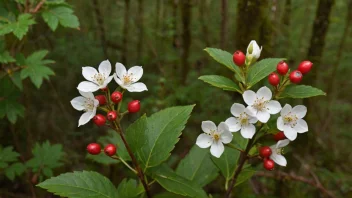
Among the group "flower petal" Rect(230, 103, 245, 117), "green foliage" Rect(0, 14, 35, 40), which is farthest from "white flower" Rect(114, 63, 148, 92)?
"green foliage" Rect(0, 14, 35, 40)

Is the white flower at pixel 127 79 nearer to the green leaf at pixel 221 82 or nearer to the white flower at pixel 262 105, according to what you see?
the green leaf at pixel 221 82

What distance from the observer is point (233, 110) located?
4.88 ft

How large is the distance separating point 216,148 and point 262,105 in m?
0.31

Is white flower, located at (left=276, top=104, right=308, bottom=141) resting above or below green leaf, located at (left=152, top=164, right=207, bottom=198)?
above

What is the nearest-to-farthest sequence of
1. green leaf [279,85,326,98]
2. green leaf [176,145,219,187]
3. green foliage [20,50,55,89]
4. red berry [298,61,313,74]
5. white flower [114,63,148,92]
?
green leaf [279,85,326,98] → red berry [298,61,313,74] → white flower [114,63,148,92] → green leaf [176,145,219,187] → green foliage [20,50,55,89]

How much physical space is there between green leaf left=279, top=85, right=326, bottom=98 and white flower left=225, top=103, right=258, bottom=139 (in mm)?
158

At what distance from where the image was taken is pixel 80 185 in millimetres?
1531

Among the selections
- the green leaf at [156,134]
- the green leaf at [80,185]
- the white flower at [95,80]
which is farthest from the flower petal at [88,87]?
the green leaf at [80,185]

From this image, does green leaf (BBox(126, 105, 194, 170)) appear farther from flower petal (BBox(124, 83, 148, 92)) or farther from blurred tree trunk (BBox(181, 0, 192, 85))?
blurred tree trunk (BBox(181, 0, 192, 85))

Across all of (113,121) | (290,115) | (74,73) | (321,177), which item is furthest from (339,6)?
(113,121)

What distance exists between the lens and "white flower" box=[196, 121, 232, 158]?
1.58 metres

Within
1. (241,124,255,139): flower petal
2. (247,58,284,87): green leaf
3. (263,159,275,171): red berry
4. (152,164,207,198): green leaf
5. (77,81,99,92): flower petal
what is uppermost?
(247,58,284,87): green leaf

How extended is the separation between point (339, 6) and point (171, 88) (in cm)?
303

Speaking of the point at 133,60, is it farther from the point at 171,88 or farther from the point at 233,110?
the point at 233,110
